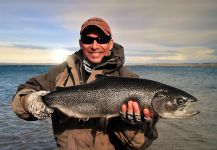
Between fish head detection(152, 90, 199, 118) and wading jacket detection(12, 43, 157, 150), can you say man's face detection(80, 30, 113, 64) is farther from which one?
fish head detection(152, 90, 199, 118)

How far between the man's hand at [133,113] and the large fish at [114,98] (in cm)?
9

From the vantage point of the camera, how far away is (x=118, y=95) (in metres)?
4.40

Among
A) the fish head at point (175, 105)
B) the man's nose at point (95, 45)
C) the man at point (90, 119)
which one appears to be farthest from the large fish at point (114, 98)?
the man's nose at point (95, 45)

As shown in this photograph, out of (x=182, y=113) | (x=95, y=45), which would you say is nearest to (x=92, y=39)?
(x=95, y=45)

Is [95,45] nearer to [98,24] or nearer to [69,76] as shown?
[98,24]

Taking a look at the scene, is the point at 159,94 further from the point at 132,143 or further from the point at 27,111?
the point at 27,111

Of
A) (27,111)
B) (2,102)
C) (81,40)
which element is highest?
(81,40)

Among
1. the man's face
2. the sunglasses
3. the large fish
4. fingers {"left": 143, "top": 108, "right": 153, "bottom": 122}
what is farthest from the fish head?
the sunglasses

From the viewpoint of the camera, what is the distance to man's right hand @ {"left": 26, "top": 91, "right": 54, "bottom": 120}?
4.41 metres

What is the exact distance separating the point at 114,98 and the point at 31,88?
1187 mm

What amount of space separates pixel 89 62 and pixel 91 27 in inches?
20.5

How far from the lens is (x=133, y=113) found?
4.24m

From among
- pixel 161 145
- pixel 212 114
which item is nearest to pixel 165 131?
pixel 161 145

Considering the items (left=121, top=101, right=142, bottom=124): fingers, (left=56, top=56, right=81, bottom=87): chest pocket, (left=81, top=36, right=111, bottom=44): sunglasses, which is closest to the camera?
(left=121, top=101, right=142, bottom=124): fingers
